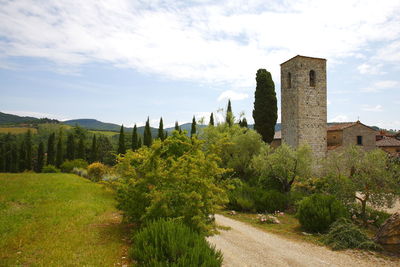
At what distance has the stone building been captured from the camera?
1142 inches

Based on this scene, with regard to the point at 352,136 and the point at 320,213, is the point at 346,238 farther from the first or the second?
the point at 352,136

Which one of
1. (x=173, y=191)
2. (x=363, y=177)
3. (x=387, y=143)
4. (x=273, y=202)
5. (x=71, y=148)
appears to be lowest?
(x=273, y=202)

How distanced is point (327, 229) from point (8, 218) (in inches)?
479

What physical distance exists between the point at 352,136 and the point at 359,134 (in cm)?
110

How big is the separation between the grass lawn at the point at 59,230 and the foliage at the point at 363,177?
997 cm

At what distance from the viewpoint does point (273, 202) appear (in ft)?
49.9

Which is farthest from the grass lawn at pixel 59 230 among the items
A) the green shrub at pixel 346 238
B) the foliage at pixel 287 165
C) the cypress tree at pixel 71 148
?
the cypress tree at pixel 71 148

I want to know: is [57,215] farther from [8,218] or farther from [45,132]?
[45,132]

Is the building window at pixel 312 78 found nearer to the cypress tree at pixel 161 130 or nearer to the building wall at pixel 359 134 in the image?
the building wall at pixel 359 134

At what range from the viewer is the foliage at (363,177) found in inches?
446

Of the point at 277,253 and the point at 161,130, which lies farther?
the point at 161,130

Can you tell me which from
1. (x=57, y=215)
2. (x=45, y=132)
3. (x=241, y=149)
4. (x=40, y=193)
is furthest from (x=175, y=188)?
(x=45, y=132)

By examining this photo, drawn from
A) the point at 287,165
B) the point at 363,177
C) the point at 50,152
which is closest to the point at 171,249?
the point at 363,177

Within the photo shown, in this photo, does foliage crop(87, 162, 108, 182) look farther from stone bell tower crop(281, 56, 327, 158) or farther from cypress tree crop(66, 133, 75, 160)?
cypress tree crop(66, 133, 75, 160)
